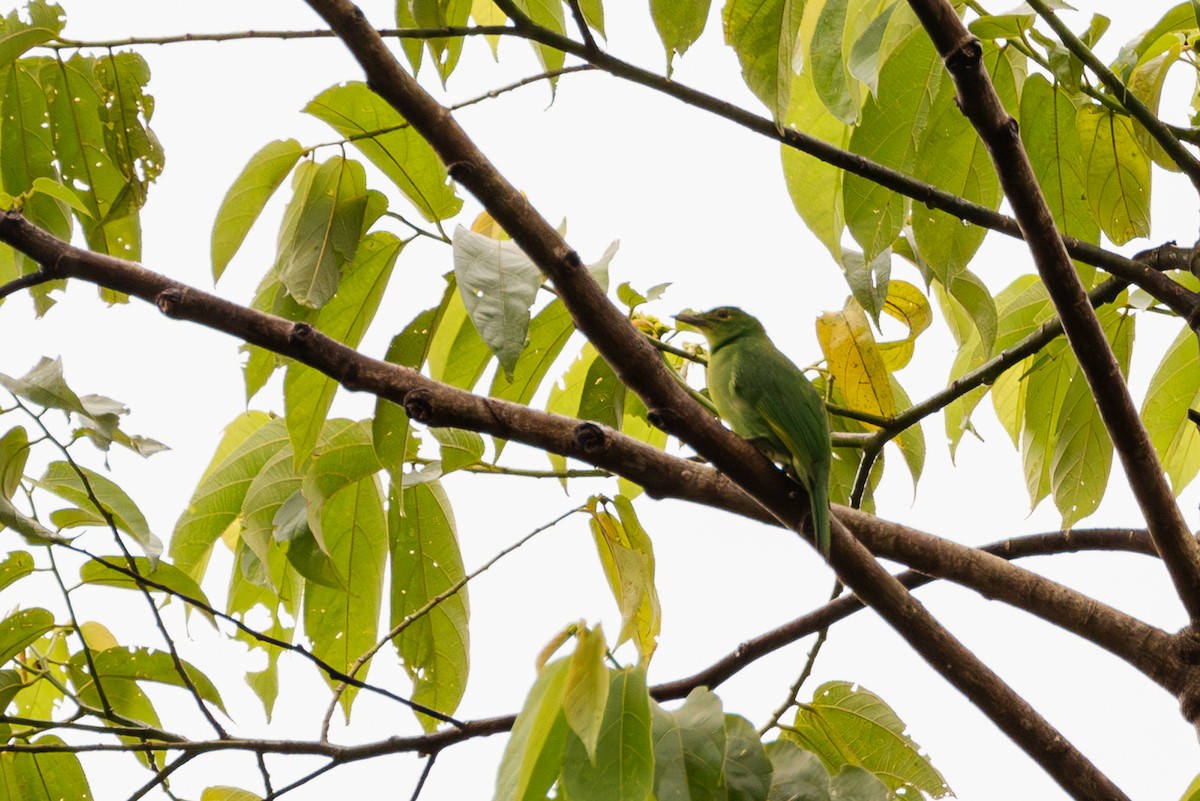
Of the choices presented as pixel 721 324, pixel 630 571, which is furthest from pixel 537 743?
pixel 721 324

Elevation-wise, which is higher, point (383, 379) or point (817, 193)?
point (817, 193)

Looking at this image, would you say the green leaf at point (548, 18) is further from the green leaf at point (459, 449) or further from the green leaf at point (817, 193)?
the green leaf at point (459, 449)

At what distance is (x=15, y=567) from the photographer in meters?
2.23

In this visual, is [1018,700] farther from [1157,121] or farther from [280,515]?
[280,515]

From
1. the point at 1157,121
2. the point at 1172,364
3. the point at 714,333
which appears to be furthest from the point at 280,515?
the point at 1172,364

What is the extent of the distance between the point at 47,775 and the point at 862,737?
5.68ft

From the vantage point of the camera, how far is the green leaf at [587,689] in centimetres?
145

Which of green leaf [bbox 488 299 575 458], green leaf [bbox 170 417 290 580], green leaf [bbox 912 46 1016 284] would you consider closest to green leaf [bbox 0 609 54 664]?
green leaf [bbox 170 417 290 580]

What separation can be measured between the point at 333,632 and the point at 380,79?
1.43m

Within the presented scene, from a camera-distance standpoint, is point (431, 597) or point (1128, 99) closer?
point (1128, 99)

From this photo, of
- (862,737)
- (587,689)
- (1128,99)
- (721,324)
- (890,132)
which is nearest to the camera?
(587,689)

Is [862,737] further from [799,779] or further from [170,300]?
[170,300]

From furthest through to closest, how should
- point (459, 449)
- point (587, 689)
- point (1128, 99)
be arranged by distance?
point (459, 449) < point (1128, 99) < point (587, 689)

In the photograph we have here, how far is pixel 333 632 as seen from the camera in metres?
2.59
